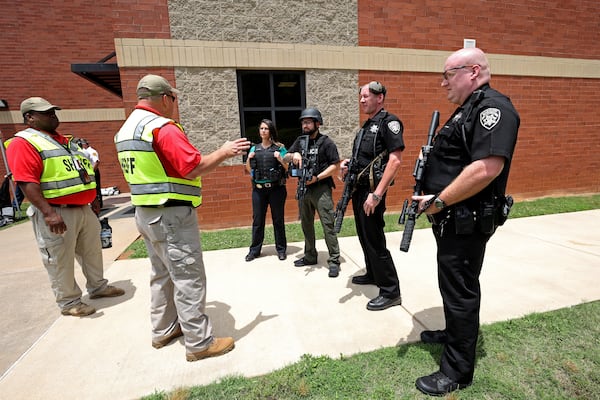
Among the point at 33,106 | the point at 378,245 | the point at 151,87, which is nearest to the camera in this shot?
the point at 151,87

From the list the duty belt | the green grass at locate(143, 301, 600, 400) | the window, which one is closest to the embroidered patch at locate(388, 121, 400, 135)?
the green grass at locate(143, 301, 600, 400)

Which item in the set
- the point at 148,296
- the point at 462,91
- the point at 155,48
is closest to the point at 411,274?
the point at 462,91

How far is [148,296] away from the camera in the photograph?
3.41 metres

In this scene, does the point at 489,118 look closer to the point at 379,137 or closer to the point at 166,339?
the point at 379,137

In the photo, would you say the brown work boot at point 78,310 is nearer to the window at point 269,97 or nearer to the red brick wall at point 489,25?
the window at point 269,97

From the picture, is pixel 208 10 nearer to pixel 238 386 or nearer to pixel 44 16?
pixel 238 386

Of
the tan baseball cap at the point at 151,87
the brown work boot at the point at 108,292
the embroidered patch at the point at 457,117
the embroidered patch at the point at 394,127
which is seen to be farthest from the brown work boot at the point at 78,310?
the embroidered patch at the point at 457,117

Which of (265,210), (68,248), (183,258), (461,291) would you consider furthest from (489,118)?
(68,248)

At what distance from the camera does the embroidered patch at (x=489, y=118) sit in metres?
1.67

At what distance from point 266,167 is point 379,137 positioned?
1808 mm

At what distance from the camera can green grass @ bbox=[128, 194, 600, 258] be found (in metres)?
5.15

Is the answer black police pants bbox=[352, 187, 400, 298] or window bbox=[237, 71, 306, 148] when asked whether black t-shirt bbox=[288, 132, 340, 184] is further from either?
window bbox=[237, 71, 306, 148]

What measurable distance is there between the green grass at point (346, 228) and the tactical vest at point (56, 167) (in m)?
2.03

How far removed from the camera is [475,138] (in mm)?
1727
